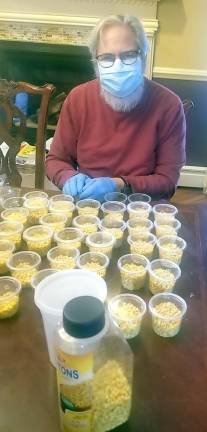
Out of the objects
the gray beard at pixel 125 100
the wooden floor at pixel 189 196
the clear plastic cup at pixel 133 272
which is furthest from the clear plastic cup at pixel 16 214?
the wooden floor at pixel 189 196

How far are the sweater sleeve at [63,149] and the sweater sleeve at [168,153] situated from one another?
0.27m

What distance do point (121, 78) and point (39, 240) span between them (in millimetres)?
746

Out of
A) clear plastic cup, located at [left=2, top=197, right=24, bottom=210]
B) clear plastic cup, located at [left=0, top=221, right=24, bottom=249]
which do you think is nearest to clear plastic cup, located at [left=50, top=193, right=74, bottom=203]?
clear plastic cup, located at [left=2, top=197, right=24, bottom=210]

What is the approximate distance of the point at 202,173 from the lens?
10.1ft

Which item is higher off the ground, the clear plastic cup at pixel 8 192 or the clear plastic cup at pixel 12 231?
the clear plastic cup at pixel 12 231

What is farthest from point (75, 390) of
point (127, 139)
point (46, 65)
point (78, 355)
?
point (46, 65)

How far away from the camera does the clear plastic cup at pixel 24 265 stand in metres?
0.92

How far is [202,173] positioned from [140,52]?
1764 millimetres

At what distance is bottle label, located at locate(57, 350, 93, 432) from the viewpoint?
51 cm

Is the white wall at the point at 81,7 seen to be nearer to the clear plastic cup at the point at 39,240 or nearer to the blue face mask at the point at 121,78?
the blue face mask at the point at 121,78

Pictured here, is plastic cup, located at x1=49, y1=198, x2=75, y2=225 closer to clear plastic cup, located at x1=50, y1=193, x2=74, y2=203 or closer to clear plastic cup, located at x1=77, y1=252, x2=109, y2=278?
clear plastic cup, located at x1=50, y1=193, x2=74, y2=203

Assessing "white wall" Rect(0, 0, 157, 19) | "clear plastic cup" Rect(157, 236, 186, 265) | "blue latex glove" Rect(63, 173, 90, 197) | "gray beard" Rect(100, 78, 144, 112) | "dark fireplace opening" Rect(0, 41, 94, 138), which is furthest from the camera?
"dark fireplace opening" Rect(0, 41, 94, 138)

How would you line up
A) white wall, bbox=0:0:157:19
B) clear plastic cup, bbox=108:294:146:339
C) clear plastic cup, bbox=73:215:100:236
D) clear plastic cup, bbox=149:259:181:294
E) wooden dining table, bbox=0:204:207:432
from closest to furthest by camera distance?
wooden dining table, bbox=0:204:207:432
clear plastic cup, bbox=108:294:146:339
clear plastic cup, bbox=149:259:181:294
clear plastic cup, bbox=73:215:100:236
white wall, bbox=0:0:157:19

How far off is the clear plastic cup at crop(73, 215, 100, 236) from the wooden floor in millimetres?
1820
